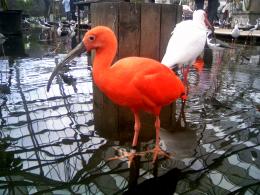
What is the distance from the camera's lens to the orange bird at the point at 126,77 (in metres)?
2.72

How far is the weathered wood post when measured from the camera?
4504 millimetres

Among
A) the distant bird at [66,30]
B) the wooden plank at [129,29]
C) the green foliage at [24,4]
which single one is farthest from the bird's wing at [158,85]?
the green foliage at [24,4]

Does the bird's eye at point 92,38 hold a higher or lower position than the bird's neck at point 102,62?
higher

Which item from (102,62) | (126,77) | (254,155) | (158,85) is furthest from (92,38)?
(254,155)

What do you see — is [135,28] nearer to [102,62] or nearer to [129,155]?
[102,62]

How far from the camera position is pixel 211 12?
9.97 metres

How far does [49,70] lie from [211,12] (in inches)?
215

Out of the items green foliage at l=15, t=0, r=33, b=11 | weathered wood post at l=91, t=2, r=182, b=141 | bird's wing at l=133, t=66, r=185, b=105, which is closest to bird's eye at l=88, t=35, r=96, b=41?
bird's wing at l=133, t=66, r=185, b=105

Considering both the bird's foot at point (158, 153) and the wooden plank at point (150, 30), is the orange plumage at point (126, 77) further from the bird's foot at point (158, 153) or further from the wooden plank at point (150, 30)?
the wooden plank at point (150, 30)

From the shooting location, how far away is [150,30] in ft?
16.5

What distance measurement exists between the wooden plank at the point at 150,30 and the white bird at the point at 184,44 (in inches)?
11.5

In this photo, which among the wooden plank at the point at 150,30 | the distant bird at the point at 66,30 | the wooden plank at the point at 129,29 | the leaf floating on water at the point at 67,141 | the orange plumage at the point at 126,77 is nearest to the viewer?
the orange plumage at the point at 126,77

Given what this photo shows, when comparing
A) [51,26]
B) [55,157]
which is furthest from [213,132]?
[51,26]

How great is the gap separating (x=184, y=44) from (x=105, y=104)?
55.4 inches
